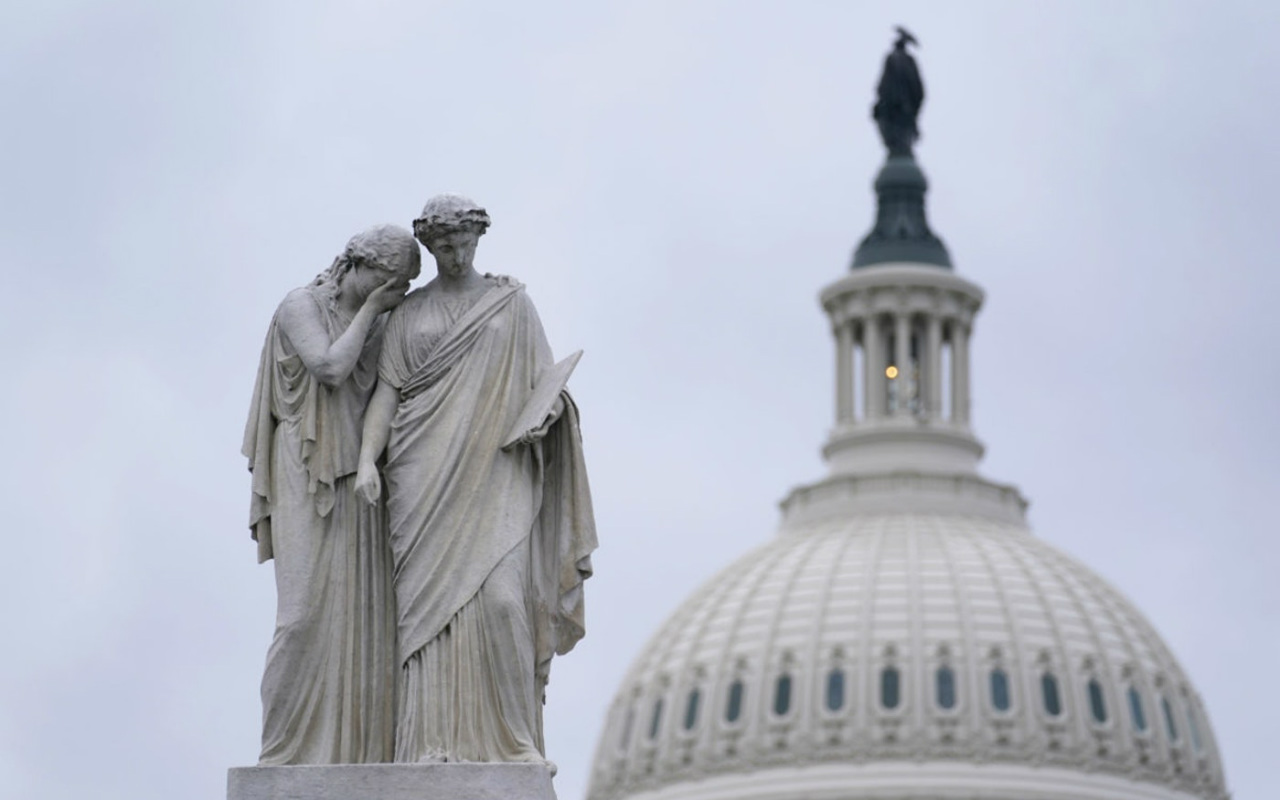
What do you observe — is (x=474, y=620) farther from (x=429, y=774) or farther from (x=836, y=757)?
(x=836, y=757)

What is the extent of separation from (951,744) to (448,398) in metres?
179

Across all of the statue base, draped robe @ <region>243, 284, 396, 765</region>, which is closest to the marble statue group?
draped robe @ <region>243, 284, 396, 765</region>

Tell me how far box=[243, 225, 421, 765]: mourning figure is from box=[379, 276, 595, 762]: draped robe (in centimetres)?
16

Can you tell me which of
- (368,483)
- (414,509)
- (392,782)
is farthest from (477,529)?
(392,782)

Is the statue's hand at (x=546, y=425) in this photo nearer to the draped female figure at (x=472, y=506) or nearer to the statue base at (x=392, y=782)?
the draped female figure at (x=472, y=506)

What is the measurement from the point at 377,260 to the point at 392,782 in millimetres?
2405

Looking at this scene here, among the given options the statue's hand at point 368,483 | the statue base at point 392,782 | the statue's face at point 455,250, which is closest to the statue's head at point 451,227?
the statue's face at point 455,250

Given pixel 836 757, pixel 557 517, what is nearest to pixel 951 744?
pixel 836 757

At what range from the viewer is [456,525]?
757 inches

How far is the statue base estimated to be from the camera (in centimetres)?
1867

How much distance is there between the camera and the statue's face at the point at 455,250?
1970 centimetres

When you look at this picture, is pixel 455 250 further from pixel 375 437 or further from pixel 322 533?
pixel 322 533

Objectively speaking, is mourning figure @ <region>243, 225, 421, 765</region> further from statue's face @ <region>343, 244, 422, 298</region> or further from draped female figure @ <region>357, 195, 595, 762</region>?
draped female figure @ <region>357, 195, 595, 762</region>

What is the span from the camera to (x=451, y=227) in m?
19.7
